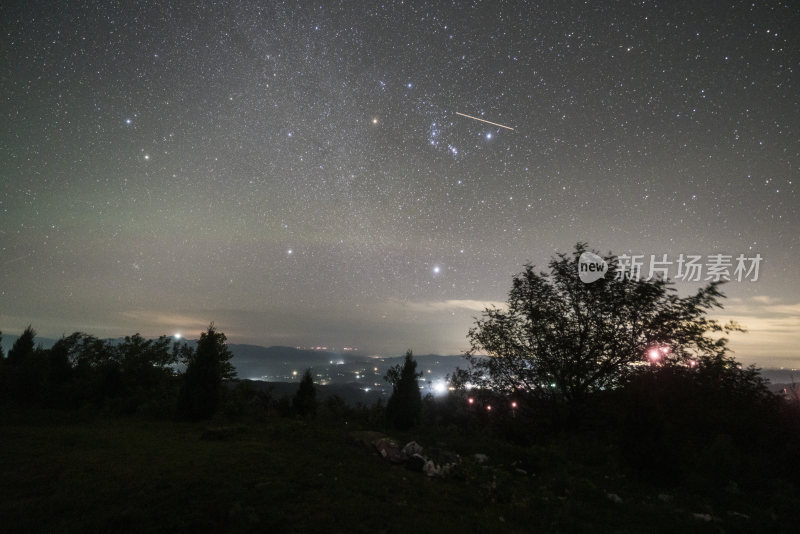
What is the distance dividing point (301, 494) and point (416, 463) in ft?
12.5

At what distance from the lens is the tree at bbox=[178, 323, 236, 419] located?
1559cm

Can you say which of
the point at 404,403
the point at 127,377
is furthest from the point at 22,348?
the point at 404,403

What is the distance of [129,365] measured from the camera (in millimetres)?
Result: 19969

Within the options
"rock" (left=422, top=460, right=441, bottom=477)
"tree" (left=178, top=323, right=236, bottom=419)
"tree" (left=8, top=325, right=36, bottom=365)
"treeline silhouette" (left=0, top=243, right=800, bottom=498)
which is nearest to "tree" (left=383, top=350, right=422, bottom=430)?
"treeline silhouette" (left=0, top=243, right=800, bottom=498)

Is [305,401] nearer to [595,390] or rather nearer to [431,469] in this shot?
[431,469]

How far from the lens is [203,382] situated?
16047 millimetres

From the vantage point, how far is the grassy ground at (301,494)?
16.5ft

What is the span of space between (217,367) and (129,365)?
8189 millimetres

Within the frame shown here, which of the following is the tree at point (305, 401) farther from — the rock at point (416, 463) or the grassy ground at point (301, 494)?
the rock at point (416, 463)

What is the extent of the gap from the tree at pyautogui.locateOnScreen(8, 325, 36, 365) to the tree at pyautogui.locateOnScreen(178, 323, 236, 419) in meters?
19.4

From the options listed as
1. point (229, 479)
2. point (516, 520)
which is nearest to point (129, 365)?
point (229, 479)

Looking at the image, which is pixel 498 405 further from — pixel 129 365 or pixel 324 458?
pixel 129 365

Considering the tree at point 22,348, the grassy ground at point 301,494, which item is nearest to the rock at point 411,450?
the grassy ground at point 301,494

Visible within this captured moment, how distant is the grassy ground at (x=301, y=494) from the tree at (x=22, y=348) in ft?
71.0
